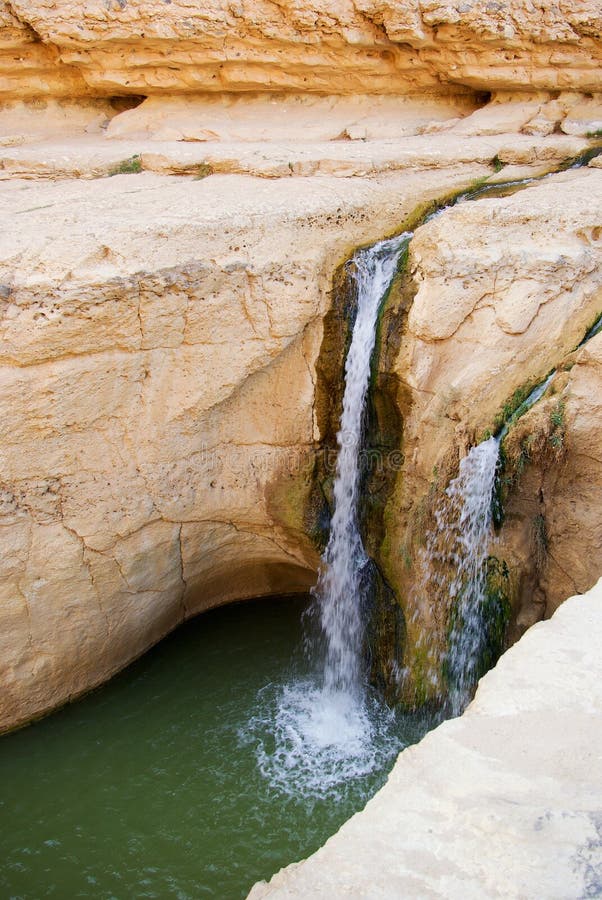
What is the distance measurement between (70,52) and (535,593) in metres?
5.70

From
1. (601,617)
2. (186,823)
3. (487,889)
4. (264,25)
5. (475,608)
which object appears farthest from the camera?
(264,25)

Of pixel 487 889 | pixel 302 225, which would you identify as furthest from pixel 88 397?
pixel 487 889

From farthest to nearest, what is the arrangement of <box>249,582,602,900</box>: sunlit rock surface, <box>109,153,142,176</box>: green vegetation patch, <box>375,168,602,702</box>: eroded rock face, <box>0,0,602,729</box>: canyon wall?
<box>109,153,142,176</box>: green vegetation patch → <box>0,0,602,729</box>: canyon wall → <box>375,168,602,702</box>: eroded rock face → <box>249,582,602,900</box>: sunlit rock surface

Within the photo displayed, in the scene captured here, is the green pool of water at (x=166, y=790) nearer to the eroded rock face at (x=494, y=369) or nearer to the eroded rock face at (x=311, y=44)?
the eroded rock face at (x=494, y=369)

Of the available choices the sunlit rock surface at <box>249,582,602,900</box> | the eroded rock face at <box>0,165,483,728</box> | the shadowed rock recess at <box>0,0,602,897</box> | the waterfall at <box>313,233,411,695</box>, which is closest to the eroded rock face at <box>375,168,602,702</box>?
the shadowed rock recess at <box>0,0,602,897</box>

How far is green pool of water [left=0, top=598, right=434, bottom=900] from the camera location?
4.21m

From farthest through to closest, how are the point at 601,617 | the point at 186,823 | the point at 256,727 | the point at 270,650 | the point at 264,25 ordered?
the point at 264,25, the point at 270,650, the point at 256,727, the point at 186,823, the point at 601,617

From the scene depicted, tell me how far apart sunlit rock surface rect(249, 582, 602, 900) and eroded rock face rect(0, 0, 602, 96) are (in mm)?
5753

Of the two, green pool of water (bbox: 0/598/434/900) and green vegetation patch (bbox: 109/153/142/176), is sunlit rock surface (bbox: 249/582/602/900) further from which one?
green vegetation patch (bbox: 109/153/142/176)

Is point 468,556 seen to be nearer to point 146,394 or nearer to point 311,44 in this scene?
point 146,394

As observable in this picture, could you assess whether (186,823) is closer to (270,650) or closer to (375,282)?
(270,650)

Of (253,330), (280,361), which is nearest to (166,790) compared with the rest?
(280,361)

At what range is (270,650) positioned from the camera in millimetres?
5922

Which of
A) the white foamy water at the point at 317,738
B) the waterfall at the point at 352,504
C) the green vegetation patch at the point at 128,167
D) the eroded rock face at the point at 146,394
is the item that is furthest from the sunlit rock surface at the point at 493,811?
the green vegetation patch at the point at 128,167
